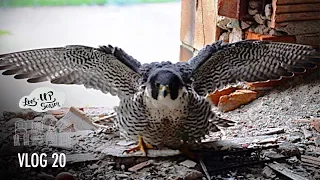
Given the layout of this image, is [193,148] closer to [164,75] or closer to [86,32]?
[164,75]

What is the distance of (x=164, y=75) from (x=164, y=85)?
32 mm

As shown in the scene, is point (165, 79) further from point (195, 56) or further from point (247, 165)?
point (247, 165)

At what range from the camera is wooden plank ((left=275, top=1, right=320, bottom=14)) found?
1379 mm

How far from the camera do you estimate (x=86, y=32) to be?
1.27 m

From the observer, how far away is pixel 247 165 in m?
1.37

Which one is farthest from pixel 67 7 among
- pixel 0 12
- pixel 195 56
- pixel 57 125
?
pixel 195 56

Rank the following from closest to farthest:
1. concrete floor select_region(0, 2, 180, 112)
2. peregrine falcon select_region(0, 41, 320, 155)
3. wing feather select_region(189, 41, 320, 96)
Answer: concrete floor select_region(0, 2, 180, 112) < peregrine falcon select_region(0, 41, 320, 155) < wing feather select_region(189, 41, 320, 96)

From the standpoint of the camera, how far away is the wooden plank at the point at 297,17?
1392 mm

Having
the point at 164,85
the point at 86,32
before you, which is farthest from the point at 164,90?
the point at 86,32

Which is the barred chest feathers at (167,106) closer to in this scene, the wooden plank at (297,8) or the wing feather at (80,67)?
the wing feather at (80,67)

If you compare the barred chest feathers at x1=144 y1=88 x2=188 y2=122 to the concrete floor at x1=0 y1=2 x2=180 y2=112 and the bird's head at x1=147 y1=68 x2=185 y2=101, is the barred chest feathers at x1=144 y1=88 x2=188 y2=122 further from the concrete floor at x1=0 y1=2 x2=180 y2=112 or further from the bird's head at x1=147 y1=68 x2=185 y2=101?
the concrete floor at x1=0 y1=2 x2=180 y2=112

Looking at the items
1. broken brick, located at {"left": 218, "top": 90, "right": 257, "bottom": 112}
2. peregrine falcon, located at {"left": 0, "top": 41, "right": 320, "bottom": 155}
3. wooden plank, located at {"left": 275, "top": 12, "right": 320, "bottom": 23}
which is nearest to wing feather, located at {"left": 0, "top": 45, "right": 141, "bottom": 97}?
peregrine falcon, located at {"left": 0, "top": 41, "right": 320, "bottom": 155}

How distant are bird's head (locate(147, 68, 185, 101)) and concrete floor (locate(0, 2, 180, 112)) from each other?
7 centimetres

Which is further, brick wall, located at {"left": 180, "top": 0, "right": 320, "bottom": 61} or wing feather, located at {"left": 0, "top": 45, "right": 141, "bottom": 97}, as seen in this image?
brick wall, located at {"left": 180, "top": 0, "right": 320, "bottom": 61}
